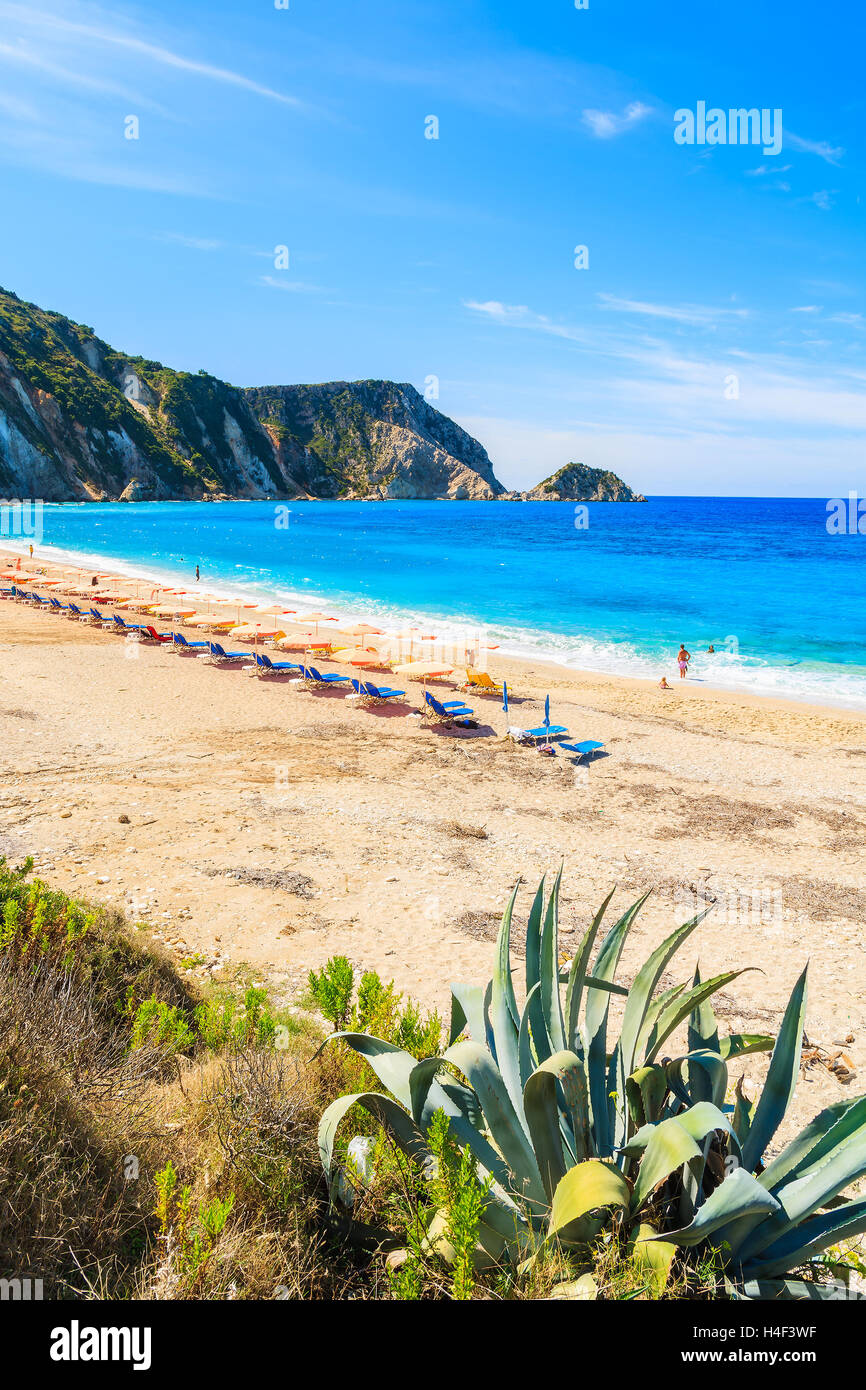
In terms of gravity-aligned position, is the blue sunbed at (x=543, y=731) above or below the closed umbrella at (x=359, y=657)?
below

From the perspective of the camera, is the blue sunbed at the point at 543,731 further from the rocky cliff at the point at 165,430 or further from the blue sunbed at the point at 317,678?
the rocky cliff at the point at 165,430

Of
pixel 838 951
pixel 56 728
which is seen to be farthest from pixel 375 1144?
pixel 56 728

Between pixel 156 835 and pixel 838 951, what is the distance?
7.27 metres

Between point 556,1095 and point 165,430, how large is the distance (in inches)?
6104

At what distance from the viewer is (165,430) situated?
14050 centimetres

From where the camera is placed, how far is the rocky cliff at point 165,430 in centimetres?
10662

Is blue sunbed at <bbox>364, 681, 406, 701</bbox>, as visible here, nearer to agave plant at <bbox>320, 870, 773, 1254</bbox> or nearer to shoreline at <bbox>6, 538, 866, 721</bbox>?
shoreline at <bbox>6, 538, 866, 721</bbox>

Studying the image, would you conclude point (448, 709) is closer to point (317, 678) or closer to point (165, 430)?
point (317, 678)

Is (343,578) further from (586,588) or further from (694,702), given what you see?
(694,702)

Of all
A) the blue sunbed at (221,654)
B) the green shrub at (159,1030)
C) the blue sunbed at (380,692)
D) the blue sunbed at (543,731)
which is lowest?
the green shrub at (159,1030)

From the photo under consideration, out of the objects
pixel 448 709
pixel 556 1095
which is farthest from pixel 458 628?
pixel 556 1095

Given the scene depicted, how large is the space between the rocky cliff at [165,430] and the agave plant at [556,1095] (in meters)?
112

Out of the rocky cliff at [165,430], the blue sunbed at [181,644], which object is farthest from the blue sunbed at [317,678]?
the rocky cliff at [165,430]

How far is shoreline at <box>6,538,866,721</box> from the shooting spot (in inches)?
796
